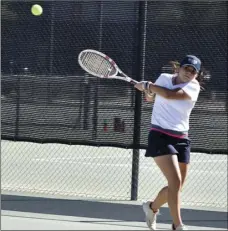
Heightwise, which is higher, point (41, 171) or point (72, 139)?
point (72, 139)

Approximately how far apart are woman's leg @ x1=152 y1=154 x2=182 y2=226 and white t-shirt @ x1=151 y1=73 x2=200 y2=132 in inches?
9.7

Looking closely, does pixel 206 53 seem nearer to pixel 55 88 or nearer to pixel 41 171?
pixel 55 88

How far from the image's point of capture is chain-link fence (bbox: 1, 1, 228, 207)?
20.8 ft

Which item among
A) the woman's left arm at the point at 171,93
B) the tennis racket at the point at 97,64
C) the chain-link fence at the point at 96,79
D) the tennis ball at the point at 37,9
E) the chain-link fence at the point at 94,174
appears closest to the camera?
the woman's left arm at the point at 171,93

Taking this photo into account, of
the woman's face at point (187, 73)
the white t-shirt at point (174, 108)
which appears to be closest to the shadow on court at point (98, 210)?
the white t-shirt at point (174, 108)

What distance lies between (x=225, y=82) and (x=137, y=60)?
916 mm

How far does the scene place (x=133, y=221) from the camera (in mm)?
5734

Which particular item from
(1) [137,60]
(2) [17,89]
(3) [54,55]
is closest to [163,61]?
(1) [137,60]

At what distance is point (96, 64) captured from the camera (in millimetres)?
5680

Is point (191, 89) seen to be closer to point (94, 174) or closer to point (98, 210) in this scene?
point (98, 210)

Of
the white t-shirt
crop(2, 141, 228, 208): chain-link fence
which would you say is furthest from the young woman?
crop(2, 141, 228, 208): chain-link fence

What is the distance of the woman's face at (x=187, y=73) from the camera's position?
4801 millimetres

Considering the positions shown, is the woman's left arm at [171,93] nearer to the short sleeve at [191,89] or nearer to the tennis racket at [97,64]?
the short sleeve at [191,89]

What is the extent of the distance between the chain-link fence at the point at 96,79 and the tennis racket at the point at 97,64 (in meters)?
0.86
